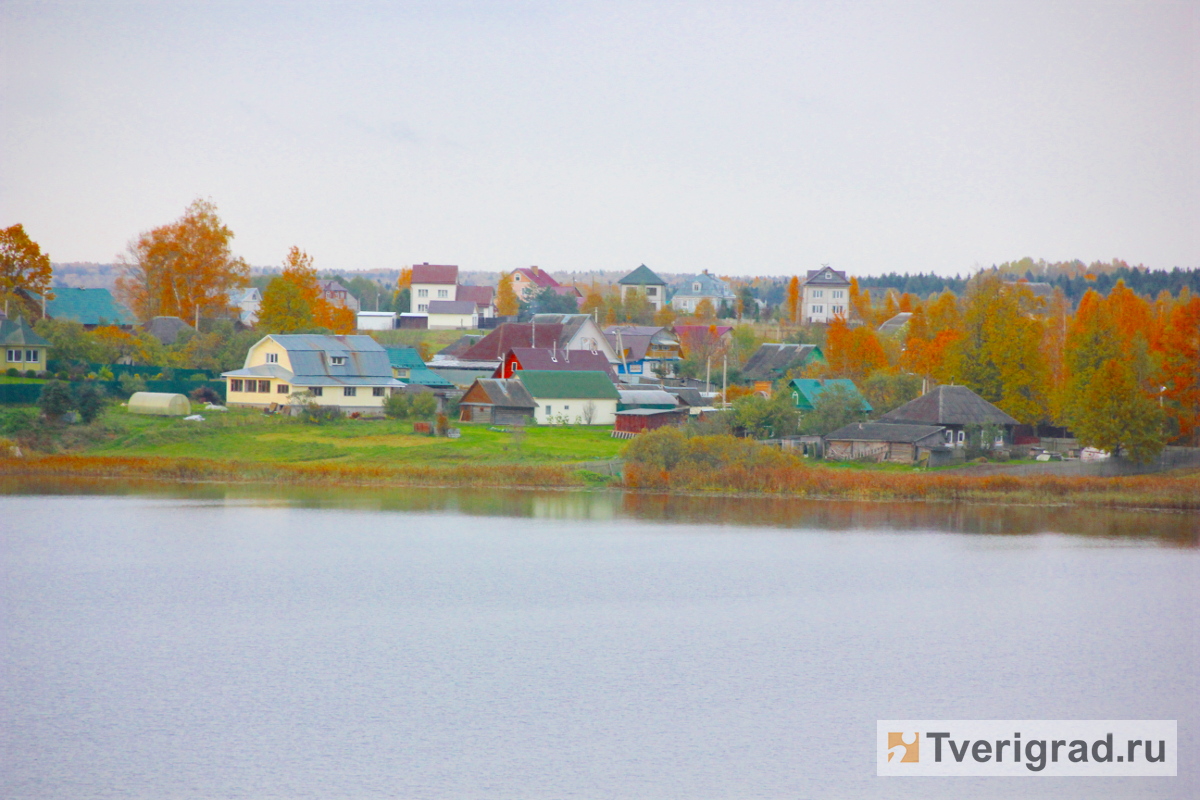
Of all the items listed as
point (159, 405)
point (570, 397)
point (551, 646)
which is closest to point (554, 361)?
point (570, 397)

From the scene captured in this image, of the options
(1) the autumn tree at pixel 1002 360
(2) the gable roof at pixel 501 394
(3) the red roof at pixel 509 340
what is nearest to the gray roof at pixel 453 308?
(3) the red roof at pixel 509 340

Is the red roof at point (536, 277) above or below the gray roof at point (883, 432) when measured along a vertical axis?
above

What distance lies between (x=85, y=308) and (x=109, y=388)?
22.8m

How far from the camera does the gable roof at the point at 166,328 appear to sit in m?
57.1

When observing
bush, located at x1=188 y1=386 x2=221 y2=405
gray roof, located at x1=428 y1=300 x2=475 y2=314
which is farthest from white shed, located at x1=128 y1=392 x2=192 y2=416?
gray roof, located at x1=428 y1=300 x2=475 y2=314

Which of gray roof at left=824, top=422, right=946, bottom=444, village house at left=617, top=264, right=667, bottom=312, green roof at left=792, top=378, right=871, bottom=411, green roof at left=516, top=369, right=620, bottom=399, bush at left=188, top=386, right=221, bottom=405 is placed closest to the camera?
gray roof at left=824, top=422, right=946, bottom=444

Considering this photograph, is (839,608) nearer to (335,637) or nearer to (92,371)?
(335,637)

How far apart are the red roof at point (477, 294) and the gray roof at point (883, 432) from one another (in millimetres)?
49665

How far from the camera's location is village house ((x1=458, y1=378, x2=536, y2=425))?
45.3 m

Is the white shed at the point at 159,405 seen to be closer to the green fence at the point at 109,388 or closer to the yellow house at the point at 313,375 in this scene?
the green fence at the point at 109,388

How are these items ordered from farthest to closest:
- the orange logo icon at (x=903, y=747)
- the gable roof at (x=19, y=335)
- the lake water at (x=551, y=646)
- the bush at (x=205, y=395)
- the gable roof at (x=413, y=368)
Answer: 1. the gable roof at (x=413, y=368)
2. the gable roof at (x=19, y=335)
3. the bush at (x=205, y=395)
4. the orange logo icon at (x=903, y=747)
5. the lake water at (x=551, y=646)

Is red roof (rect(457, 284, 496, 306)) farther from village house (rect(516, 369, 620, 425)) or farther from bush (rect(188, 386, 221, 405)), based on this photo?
bush (rect(188, 386, 221, 405))

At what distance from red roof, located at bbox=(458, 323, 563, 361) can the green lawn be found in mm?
16290

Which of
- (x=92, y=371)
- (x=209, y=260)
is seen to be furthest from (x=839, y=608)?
(x=209, y=260)
